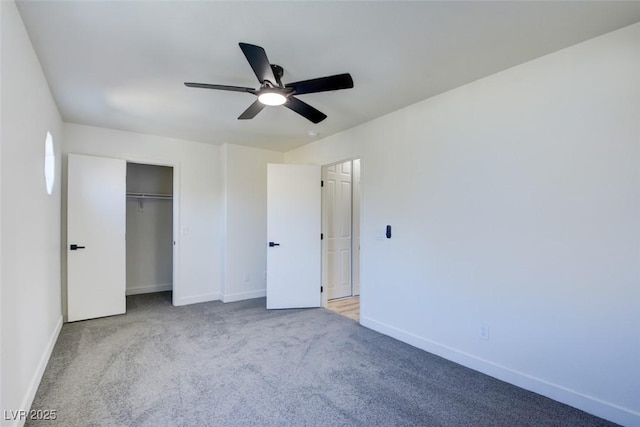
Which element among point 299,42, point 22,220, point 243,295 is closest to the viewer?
point 22,220

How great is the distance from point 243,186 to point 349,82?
10.6ft

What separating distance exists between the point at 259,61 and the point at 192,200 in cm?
334

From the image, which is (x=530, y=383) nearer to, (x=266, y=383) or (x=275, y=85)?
(x=266, y=383)

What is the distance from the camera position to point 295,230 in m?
4.46

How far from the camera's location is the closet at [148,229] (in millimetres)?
5277

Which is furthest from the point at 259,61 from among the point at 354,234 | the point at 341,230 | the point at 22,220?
the point at 354,234

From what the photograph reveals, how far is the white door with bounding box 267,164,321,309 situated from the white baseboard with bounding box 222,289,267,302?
2.51ft

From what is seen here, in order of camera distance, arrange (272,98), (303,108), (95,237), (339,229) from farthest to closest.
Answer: (339,229) → (95,237) → (303,108) → (272,98)

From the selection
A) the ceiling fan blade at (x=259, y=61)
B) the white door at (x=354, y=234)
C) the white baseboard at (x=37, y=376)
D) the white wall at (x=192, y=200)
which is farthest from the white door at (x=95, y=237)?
the white door at (x=354, y=234)

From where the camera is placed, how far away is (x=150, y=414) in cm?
201

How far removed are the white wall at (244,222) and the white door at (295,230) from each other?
644 mm

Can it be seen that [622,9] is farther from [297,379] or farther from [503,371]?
[297,379]

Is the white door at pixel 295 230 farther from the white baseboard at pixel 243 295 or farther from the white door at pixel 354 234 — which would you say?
the white door at pixel 354 234

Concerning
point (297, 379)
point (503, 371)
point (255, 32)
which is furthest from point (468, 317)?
point (255, 32)
